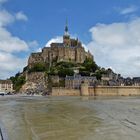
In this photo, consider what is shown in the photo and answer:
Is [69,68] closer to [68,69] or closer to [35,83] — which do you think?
[68,69]

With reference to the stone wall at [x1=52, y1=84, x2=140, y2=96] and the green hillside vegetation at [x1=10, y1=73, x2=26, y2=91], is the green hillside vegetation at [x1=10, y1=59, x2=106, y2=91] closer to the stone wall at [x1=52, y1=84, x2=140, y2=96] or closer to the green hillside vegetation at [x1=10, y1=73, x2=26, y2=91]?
the green hillside vegetation at [x1=10, y1=73, x2=26, y2=91]

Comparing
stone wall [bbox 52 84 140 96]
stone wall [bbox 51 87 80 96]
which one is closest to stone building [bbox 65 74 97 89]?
stone wall [bbox 51 87 80 96]

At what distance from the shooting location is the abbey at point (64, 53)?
4227 inches

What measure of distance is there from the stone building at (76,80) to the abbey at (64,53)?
16379 millimetres

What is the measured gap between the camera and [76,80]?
90562 mm

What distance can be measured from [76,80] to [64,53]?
1903cm

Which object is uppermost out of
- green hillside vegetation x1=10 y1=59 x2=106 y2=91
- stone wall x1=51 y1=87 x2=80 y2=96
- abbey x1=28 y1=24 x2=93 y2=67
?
abbey x1=28 y1=24 x2=93 y2=67

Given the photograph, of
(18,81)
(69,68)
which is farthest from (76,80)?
(18,81)

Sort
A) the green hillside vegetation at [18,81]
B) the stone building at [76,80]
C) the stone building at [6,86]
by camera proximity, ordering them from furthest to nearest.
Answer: the stone building at [6,86] → the green hillside vegetation at [18,81] → the stone building at [76,80]

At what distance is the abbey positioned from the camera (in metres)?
107

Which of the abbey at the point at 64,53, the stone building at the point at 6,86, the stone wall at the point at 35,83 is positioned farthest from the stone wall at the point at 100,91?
the stone building at the point at 6,86

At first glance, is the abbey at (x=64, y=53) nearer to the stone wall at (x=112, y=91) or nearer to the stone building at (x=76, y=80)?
the stone building at (x=76, y=80)

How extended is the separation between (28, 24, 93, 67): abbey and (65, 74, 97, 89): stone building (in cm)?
1638

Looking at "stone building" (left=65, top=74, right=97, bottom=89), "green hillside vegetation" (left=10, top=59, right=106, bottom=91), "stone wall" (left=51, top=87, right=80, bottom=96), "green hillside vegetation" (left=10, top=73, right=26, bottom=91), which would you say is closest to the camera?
"stone wall" (left=51, top=87, right=80, bottom=96)
